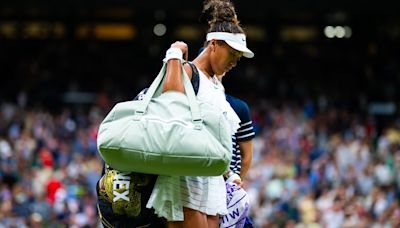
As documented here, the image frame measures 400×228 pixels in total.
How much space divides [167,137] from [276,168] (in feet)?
44.0

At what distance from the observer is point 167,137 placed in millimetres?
4715

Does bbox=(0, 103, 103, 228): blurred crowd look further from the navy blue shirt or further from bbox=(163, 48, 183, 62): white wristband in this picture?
bbox=(163, 48, 183, 62): white wristband

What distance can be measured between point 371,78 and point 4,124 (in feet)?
32.0

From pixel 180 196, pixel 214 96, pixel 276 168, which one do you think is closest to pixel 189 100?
pixel 214 96

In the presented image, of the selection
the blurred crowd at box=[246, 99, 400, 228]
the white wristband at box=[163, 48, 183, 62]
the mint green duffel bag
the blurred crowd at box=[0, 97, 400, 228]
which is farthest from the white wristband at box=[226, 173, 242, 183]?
the blurred crowd at box=[246, 99, 400, 228]

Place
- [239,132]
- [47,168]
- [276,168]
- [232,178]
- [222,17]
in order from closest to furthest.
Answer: [222,17], [232,178], [239,132], [276,168], [47,168]

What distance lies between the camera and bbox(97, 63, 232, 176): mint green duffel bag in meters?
4.68

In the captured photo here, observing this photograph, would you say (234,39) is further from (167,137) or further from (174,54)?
(167,137)

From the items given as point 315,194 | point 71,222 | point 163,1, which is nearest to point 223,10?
point 71,222

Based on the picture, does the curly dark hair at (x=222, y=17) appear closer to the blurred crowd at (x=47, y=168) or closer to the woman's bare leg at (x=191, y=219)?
the woman's bare leg at (x=191, y=219)

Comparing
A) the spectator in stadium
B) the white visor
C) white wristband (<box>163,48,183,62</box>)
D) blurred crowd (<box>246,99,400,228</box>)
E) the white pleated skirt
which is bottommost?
blurred crowd (<box>246,99,400,228</box>)

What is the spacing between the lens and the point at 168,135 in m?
4.72

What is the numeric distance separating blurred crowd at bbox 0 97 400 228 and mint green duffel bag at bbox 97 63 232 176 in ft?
30.0

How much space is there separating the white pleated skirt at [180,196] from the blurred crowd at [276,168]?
8908 millimetres
